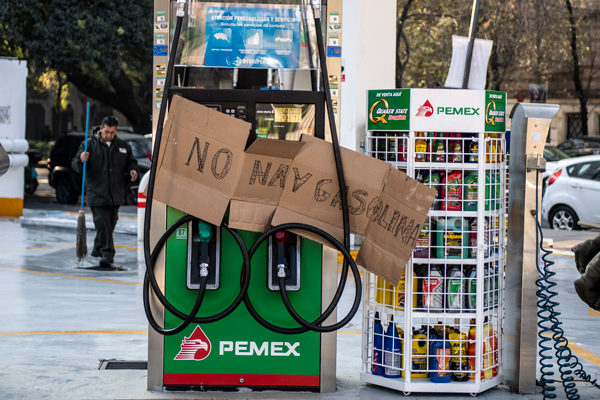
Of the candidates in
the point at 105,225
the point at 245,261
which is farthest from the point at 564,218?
the point at 245,261

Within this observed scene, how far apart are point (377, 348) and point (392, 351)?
0.42 feet

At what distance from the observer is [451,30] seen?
1144 inches

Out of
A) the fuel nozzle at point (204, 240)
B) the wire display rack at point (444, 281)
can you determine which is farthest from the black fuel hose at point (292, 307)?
the wire display rack at point (444, 281)

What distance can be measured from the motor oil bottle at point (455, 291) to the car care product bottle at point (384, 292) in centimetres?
35

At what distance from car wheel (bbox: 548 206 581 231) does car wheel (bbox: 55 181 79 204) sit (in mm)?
10869

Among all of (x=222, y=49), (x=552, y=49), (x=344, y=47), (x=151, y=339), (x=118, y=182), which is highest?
(x=552, y=49)

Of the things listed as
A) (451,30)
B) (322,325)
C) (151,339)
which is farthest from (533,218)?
(451,30)

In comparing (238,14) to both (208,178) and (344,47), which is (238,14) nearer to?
(208,178)

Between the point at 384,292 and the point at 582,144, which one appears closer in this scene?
the point at 384,292

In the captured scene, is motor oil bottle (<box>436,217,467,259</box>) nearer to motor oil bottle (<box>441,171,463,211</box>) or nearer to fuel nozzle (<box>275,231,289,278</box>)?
motor oil bottle (<box>441,171,463,211</box>)

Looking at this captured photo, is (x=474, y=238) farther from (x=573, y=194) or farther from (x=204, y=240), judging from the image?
(x=573, y=194)

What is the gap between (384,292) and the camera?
19.0ft

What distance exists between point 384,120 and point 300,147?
642 millimetres

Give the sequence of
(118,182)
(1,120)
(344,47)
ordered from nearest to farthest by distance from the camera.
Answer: (118,182) → (344,47) → (1,120)
